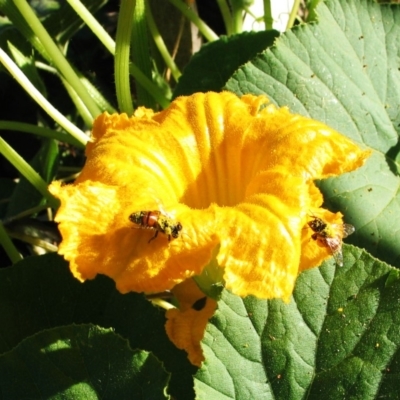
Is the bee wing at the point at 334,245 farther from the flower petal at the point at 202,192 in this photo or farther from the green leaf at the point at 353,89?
the green leaf at the point at 353,89

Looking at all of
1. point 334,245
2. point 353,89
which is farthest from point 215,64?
point 334,245

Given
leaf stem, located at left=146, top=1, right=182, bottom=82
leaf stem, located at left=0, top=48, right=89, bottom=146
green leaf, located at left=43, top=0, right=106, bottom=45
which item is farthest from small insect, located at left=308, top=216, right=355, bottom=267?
green leaf, located at left=43, top=0, right=106, bottom=45

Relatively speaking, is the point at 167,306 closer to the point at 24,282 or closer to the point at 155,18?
the point at 24,282

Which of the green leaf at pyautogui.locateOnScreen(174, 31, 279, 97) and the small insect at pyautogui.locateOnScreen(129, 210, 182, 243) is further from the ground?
the small insect at pyautogui.locateOnScreen(129, 210, 182, 243)

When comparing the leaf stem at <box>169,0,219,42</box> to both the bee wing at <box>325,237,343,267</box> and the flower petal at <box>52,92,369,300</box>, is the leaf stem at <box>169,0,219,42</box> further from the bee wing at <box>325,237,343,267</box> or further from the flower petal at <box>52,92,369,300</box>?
the bee wing at <box>325,237,343,267</box>

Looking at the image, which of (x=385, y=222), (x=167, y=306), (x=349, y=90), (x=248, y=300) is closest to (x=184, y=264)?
(x=248, y=300)
